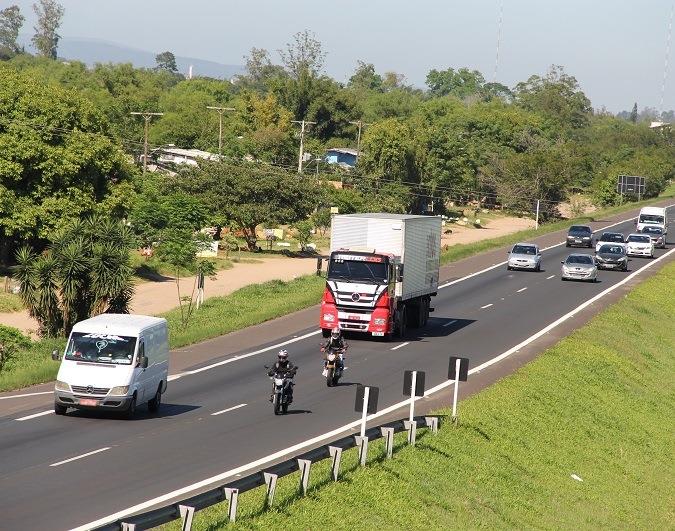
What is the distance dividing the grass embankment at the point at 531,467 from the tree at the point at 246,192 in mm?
44327

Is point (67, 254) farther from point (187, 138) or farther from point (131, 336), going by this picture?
point (187, 138)

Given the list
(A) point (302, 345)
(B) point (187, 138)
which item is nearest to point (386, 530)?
(A) point (302, 345)

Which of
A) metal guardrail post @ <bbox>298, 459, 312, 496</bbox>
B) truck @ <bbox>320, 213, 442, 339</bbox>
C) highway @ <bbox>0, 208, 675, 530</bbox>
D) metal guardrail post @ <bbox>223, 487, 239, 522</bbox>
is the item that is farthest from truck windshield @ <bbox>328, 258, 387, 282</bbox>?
metal guardrail post @ <bbox>223, 487, 239, 522</bbox>

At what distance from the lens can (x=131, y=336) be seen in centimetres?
2664

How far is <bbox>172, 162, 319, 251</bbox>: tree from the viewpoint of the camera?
279ft

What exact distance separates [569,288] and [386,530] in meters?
45.8

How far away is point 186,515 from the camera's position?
1479cm

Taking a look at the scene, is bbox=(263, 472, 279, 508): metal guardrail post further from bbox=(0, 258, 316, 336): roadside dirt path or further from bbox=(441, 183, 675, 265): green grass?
bbox=(441, 183, 675, 265): green grass

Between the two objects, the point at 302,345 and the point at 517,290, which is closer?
the point at 302,345

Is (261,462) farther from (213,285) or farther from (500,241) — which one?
(500,241)

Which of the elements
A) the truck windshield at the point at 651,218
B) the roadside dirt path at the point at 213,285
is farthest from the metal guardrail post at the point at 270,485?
the truck windshield at the point at 651,218

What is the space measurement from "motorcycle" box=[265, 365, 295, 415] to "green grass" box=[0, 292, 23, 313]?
102ft

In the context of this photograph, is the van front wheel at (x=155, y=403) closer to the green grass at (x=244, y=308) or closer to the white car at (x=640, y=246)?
the green grass at (x=244, y=308)

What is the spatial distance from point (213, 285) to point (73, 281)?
2760 cm
